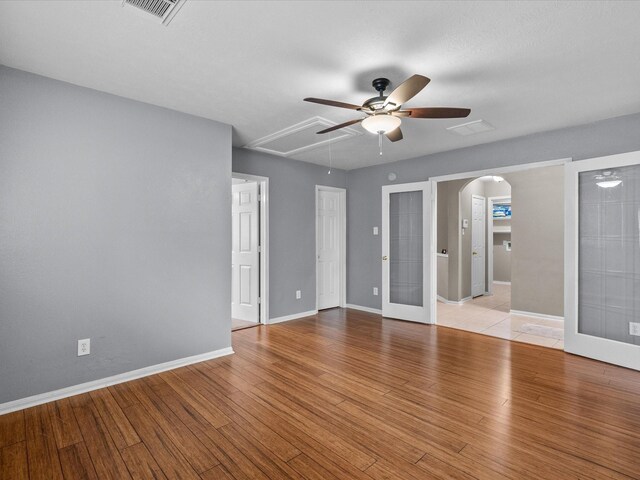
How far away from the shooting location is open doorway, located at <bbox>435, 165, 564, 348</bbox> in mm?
5051

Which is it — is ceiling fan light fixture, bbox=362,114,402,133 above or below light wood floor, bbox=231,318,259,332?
above

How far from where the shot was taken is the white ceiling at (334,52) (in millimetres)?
1881

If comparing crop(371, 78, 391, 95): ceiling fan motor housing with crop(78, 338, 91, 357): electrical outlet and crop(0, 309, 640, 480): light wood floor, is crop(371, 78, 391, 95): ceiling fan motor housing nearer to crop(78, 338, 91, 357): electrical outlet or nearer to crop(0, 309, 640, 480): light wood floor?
crop(0, 309, 640, 480): light wood floor

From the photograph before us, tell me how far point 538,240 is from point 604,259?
75.3 inches

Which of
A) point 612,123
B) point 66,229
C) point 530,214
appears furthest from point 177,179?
point 530,214

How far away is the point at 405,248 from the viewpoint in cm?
527

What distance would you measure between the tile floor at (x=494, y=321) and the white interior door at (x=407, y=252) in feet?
1.86

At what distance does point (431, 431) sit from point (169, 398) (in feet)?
6.68

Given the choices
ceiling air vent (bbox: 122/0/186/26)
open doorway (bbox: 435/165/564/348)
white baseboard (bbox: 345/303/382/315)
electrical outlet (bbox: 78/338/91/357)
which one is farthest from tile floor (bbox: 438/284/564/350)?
ceiling air vent (bbox: 122/0/186/26)

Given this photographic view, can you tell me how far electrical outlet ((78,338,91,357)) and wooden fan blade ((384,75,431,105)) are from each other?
312 cm

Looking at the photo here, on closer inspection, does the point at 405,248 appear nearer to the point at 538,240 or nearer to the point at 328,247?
the point at 328,247

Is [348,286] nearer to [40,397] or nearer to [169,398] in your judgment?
[169,398]

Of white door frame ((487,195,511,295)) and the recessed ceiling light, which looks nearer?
the recessed ceiling light

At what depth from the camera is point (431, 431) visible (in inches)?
87.0
